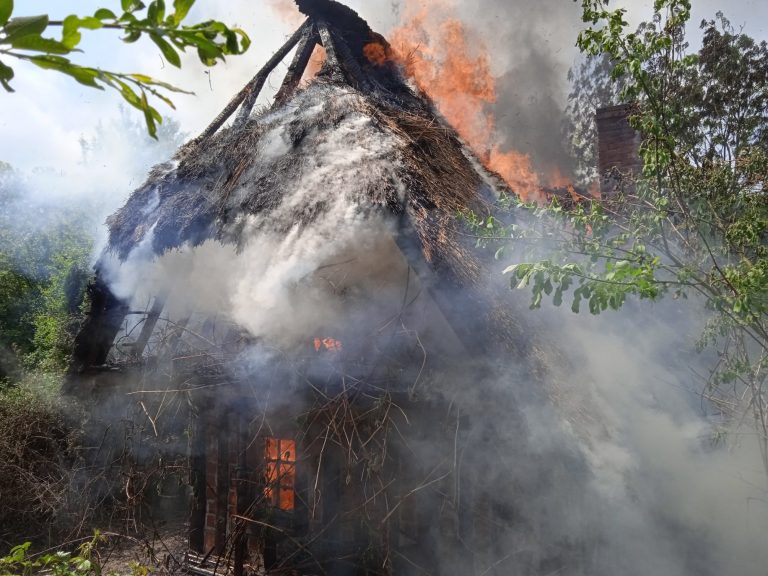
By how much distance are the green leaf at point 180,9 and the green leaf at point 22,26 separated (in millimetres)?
272

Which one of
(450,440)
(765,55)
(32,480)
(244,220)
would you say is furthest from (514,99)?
(32,480)

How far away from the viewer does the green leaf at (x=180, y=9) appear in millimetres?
1256

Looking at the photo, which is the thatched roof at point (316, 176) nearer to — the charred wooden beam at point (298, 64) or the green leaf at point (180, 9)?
the charred wooden beam at point (298, 64)

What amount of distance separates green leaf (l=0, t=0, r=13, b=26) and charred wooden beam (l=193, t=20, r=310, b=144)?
7461 mm

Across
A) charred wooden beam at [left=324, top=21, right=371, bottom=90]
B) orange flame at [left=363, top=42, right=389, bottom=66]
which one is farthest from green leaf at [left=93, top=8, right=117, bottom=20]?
orange flame at [left=363, top=42, right=389, bottom=66]

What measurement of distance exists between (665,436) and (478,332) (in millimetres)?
2615

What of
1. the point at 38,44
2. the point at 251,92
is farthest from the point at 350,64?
the point at 38,44

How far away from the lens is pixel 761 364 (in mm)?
4742

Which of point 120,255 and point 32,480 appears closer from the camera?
point 120,255

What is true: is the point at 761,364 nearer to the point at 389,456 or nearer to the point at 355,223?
the point at 389,456

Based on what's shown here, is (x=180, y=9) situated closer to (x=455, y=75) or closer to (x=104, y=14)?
(x=104, y=14)

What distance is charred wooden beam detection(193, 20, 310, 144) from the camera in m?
8.46

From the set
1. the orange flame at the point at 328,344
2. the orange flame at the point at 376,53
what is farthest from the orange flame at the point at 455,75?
the orange flame at the point at 328,344

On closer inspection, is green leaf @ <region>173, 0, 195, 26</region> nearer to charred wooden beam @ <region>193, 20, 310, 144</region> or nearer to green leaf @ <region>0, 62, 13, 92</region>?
green leaf @ <region>0, 62, 13, 92</region>
